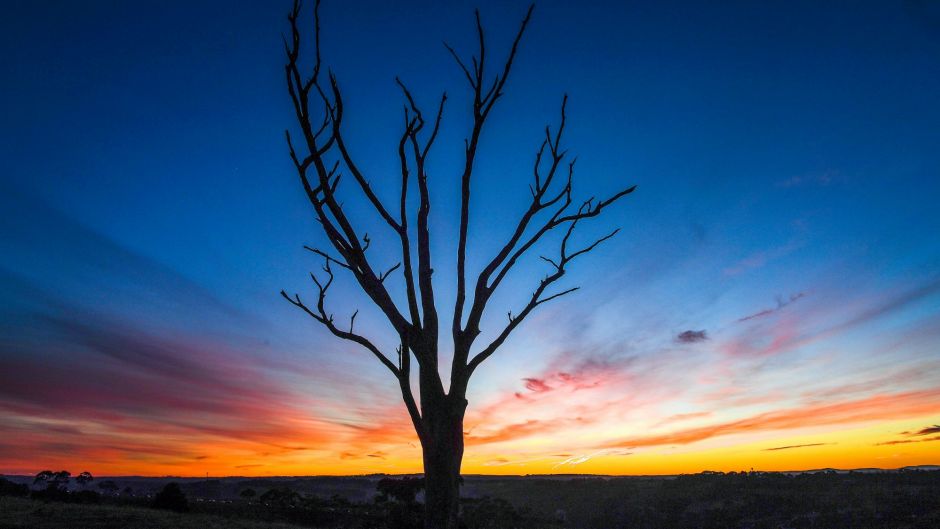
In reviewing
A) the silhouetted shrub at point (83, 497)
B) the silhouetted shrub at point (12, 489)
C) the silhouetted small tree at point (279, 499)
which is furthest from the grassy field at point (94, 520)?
the silhouetted shrub at point (12, 489)

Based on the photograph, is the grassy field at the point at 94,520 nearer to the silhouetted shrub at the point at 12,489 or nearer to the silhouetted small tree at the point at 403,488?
the silhouetted small tree at the point at 403,488

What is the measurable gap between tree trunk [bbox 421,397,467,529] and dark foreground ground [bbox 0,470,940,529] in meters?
23.5

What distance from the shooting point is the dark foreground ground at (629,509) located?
30.6 metres

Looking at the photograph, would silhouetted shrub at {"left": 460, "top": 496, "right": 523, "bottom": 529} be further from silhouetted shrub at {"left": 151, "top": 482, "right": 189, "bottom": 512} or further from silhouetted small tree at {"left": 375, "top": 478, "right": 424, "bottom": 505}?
silhouetted shrub at {"left": 151, "top": 482, "right": 189, "bottom": 512}

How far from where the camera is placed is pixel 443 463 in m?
4.51

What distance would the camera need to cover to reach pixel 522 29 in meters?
5.34

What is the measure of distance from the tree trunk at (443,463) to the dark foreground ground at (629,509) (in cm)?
2349

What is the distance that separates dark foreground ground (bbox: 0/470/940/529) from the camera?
100ft

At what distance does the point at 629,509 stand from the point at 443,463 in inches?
2218

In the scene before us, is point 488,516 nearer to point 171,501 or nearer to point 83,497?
point 171,501

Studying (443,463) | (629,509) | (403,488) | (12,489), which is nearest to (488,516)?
(403,488)

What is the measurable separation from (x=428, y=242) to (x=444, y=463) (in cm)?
218

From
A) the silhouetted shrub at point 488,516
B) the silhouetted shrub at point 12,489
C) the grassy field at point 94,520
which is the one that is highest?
the silhouetted shrub at point 12,489

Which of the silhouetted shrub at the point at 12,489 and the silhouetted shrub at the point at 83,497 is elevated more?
the silhouetted shrub at the point at 12,489
